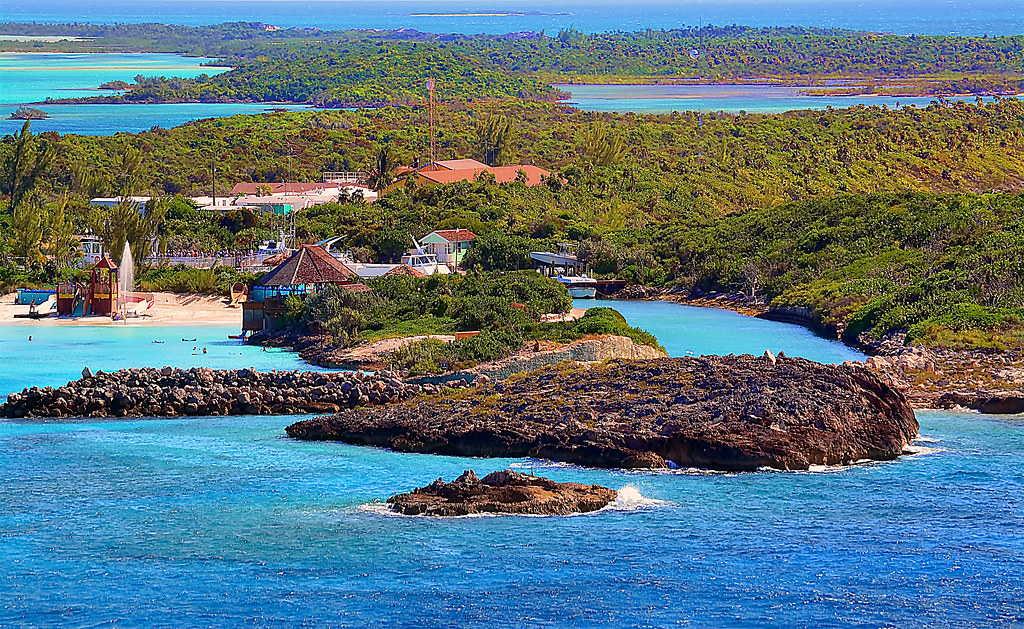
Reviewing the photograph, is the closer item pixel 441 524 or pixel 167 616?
pixel 167 616

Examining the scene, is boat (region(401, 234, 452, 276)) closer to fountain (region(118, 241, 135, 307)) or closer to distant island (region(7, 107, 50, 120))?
fountain (region(118, 241, 135, 307))

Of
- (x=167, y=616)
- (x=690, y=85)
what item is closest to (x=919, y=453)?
(x=167, y=616)

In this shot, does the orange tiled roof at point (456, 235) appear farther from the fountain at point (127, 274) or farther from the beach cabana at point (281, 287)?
the beach cabana at point (281, 287)

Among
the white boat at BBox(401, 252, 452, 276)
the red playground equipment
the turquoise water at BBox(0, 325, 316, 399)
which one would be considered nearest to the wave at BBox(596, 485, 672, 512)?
the turquoise water at BBox(0, 325, 316, 399)

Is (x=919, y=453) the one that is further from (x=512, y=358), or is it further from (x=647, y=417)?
(x=512, y=358)

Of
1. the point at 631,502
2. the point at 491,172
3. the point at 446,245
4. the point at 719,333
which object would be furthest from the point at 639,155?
the point at 631,502

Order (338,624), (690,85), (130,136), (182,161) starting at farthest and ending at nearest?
(690,85) → (130,136) → (182,161) → (338,624)

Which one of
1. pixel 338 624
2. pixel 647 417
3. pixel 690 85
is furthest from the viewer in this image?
pixel 690 85
